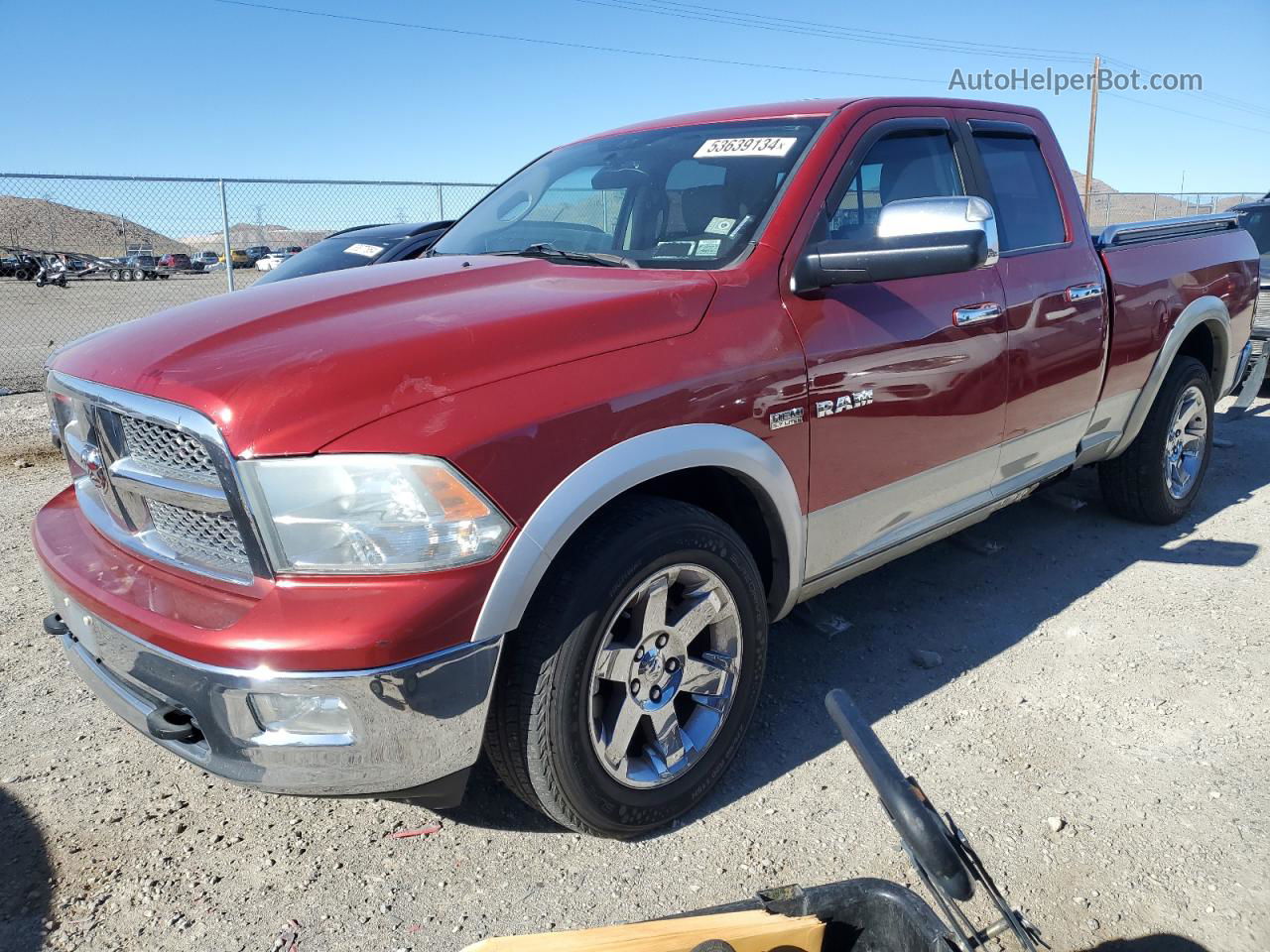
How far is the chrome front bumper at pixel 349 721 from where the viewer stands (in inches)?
77.0

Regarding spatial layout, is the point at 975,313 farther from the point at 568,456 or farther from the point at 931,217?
the point at 568,456

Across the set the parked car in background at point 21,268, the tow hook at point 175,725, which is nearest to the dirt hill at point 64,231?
the parked car in background at point 21,268

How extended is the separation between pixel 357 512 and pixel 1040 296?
281 cm

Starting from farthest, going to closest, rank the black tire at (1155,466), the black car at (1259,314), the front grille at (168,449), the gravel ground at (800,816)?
1. the black car at (1259,314)
2. the black tire at (1155,466)
3. the gravel ground at (800,816)
4. the front grille at (168,449)

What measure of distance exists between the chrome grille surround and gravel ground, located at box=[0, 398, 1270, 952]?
0.88 m

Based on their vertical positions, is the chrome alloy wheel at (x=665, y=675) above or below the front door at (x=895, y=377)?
below

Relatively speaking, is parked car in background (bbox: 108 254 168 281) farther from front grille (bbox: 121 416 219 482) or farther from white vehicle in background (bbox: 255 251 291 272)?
front grille (bbox: 121 416 219 482)

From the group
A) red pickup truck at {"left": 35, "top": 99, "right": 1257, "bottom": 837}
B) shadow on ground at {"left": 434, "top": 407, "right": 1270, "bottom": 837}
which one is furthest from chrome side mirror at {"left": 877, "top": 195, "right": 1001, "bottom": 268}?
shadow on ground at {"left": 434, "top": 407, "right": 1270, "bottom": 837}

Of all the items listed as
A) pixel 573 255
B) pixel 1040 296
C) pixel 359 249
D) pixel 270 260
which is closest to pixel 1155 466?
pixel 1040 296

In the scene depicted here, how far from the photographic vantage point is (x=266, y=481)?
1934 millimetres

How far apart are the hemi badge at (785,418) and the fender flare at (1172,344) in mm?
2472

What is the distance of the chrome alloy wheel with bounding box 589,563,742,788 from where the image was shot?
7.90 feet

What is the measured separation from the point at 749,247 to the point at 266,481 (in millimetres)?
1545

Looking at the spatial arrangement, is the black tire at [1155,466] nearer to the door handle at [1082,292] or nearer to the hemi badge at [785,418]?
the door handle at [1082,292]
